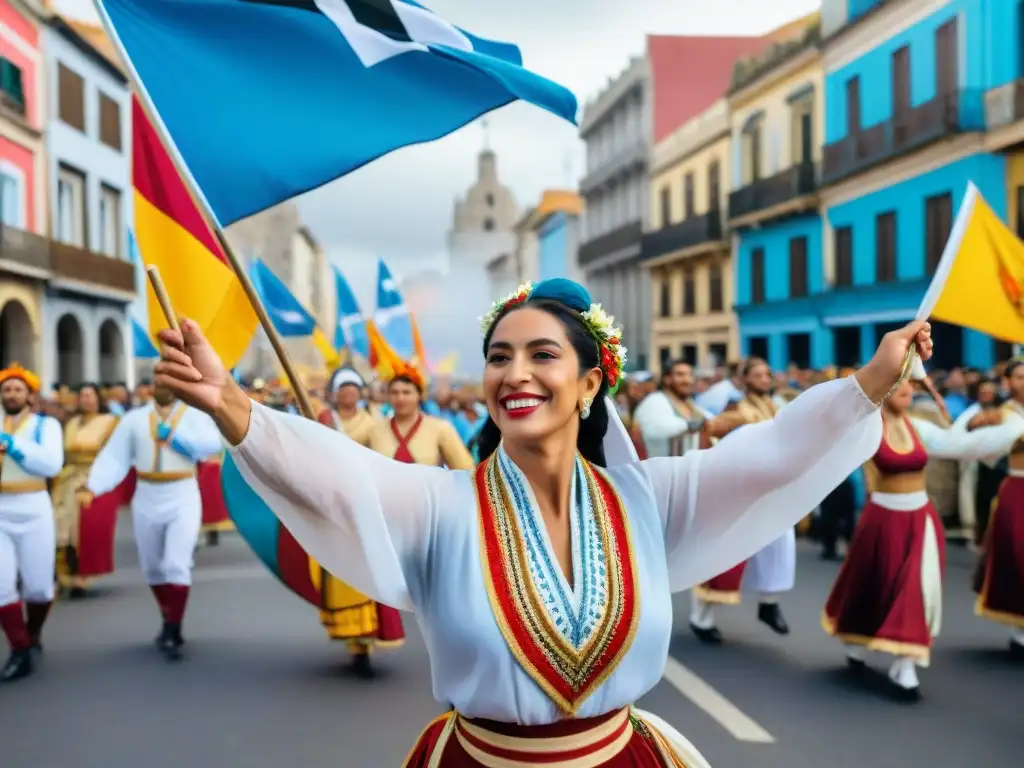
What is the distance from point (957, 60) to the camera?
18719mm

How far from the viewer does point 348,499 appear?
7.42 ft

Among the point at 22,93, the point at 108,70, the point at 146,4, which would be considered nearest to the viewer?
the point at 146,4

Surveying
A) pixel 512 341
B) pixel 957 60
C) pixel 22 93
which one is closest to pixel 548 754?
pixel 512 341

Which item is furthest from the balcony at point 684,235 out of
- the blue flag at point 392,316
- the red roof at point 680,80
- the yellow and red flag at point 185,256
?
the yellow and red flag at point 185,256

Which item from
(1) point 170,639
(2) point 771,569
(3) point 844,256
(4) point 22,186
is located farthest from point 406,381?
(4) point 22,186

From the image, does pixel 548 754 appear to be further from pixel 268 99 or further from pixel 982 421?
pixel 982 421

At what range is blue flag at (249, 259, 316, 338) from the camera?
9867 mm

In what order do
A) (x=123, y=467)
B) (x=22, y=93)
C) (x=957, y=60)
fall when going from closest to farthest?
(x=123, y=467)
(x=957, y=60)
(x=22, y=93)

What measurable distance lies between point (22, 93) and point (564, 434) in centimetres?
2621

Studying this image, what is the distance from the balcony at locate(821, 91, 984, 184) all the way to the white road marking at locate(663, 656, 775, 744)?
46.9 ft

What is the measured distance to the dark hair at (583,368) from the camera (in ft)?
8.55

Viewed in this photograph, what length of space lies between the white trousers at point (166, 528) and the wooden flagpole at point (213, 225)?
16.4ft

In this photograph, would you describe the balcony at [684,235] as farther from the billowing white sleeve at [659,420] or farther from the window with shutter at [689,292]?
the billowing white sleeve at [659,420]

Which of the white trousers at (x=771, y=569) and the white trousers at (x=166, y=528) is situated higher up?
the white trousers at (x=166, y=528)
